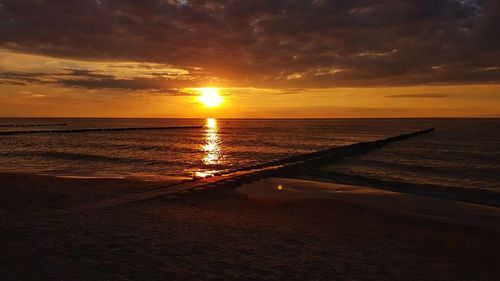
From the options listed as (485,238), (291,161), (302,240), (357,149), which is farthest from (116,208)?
(357,149)

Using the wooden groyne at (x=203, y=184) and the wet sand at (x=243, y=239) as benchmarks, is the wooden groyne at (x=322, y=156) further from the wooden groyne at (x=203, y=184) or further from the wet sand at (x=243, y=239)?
the wet sand at (x=243, y=239)

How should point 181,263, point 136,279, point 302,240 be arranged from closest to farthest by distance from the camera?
point 136,279, point 181,263, point 302,240

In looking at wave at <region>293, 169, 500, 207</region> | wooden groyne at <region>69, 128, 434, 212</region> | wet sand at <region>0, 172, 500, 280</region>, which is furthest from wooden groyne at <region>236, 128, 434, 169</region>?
wet sand at <region>0, 172, 500, 280</region>

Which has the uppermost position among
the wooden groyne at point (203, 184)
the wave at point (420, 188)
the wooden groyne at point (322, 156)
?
the wooden groyne at point (203, 184)

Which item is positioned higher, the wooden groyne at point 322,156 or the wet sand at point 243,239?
the wet sand at point 243,239

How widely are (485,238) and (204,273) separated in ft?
26.5

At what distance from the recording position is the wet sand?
710 centimetres

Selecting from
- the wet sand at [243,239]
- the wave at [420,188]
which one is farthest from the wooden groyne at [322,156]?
the wet sand at [243,239]

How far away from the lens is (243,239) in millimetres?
9070

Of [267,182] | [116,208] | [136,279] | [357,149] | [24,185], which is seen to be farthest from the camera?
[357,149]

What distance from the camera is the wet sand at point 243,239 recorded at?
710 cm

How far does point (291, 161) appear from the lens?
102 feet

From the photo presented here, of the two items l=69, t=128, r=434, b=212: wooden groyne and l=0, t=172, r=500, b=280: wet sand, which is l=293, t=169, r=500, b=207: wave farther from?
l=0, t=172, r=500, b=280: wet sand

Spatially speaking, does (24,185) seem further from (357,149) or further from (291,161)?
(357,149)
